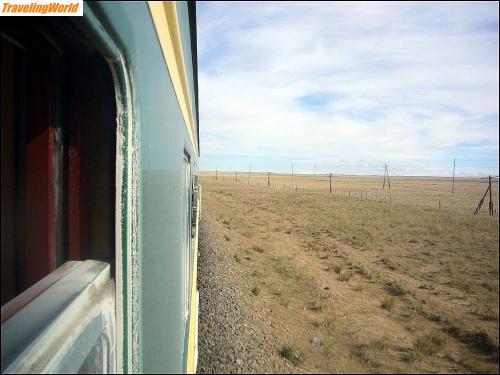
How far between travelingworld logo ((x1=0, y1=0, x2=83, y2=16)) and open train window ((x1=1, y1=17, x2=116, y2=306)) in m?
0.03

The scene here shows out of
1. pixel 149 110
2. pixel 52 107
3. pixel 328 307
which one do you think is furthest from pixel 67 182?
pixel 328 307

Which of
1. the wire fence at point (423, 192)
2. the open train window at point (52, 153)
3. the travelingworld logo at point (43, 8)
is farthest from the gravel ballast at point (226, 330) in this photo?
the travelingworld logo at point (43, 8)

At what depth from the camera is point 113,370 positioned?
905 mm

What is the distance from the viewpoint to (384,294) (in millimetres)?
6309

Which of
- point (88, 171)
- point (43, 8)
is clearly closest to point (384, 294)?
point (88, 171)

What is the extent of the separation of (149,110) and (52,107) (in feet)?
0.90

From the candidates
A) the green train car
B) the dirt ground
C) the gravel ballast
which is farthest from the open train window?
the gravel ballast

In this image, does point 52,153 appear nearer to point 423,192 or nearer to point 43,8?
point 43,8

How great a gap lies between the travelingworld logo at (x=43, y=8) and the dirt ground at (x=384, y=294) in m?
2.24

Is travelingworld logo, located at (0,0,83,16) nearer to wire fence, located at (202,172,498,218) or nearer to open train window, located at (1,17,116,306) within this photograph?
open train window, located at (1,17,116,306)

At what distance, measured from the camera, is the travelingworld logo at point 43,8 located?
76 cm

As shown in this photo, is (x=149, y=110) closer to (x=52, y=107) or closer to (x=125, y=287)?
(x=52, y=107)

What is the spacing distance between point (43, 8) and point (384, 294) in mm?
6747

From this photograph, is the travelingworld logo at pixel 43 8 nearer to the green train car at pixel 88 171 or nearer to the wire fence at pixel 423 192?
the green train car at pixel 88 171
